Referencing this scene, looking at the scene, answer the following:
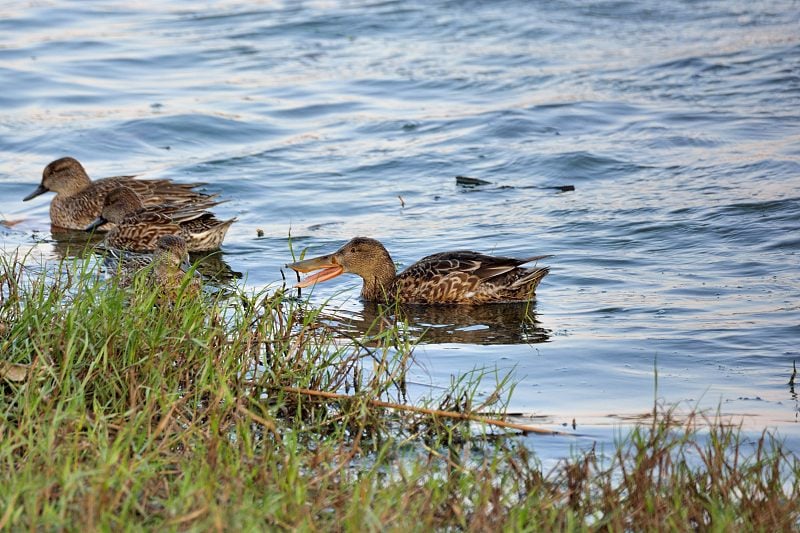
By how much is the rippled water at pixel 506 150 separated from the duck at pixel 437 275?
196 millimetres

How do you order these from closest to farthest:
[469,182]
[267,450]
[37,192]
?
[267,450]
[469,182]
[37,192]

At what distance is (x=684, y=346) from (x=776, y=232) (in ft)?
9.60

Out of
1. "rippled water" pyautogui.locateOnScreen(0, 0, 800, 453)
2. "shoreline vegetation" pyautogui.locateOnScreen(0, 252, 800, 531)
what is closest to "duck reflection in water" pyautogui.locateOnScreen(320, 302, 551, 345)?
"rippled water" pyautogui.locateOnScreen(0, 0, 800, 453)

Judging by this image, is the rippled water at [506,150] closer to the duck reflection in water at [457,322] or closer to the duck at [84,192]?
the duck reflection in water at [457,322]

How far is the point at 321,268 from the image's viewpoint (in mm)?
9133

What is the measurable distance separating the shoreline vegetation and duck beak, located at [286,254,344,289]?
262 centimetres

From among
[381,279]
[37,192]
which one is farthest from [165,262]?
[37,192]

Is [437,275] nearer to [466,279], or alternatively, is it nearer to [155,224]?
[466,279]

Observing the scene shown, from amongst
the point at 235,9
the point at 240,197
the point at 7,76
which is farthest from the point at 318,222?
the point at 235,9

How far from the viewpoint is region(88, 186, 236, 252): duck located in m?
10.6

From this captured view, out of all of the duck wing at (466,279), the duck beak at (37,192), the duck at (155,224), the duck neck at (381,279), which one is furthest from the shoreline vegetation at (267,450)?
the duck beak at (37,192)

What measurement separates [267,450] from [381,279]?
459cm

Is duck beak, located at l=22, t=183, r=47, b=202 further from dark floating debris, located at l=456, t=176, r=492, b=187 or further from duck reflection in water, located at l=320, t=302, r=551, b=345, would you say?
duck reflection in water, located at l=320, t=302, r=551, b=345

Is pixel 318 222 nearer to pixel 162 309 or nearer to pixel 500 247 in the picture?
pixel 500 247
